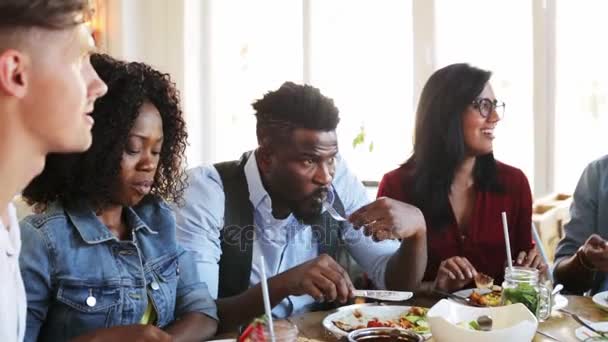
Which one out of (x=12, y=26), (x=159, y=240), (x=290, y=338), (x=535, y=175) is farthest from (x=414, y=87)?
(x=12, y=26)

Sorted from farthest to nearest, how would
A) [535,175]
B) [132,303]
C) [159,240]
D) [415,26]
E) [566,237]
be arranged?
1. [415,26]
2. [535,175]
3. [566,237]
4. [159,240]
5. [132,303]

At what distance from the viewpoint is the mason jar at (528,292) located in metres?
1.53

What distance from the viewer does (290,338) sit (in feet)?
4.00

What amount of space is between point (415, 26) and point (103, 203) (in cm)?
304

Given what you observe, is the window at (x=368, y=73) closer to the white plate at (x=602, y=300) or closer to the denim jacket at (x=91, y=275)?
the white plate at (x=602, y=300)

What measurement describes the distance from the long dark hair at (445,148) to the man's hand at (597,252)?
49 centimetres

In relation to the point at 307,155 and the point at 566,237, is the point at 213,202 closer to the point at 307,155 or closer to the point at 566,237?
the point at 307,155

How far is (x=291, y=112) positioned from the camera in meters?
1.93

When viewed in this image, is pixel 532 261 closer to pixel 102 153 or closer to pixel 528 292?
pixel 528 292

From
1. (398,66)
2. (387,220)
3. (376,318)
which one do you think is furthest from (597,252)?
(398,66)

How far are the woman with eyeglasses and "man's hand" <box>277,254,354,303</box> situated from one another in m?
0.70

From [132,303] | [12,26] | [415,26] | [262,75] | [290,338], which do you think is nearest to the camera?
[12,26]

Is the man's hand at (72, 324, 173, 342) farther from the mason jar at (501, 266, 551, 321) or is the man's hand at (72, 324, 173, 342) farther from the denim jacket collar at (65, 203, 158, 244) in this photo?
the mason jar at (501, 266, 551, 321)

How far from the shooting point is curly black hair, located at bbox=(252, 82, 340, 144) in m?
1.91
